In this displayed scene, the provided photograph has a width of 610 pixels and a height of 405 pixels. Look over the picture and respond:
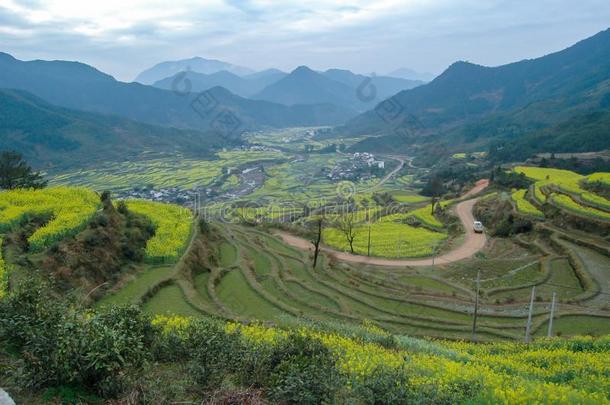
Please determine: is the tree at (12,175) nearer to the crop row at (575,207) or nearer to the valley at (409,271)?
the valley at (409,271)

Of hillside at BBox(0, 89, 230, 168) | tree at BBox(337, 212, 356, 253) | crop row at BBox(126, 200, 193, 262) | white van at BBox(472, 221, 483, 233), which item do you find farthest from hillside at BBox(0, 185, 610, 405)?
hillside at BBox(0, 89, 230, 168)

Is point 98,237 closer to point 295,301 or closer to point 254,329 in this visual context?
point 295,301

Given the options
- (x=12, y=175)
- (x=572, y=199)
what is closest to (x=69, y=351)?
(x=12, y=175)

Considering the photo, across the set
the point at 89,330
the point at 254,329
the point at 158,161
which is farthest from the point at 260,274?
the point at 158,161

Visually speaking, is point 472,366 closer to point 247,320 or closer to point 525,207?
point 247,320

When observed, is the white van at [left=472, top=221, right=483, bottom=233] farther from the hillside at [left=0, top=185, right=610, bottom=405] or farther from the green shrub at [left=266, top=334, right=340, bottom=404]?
the green shrub at [left=266, top=334, right=340, bottom=404]

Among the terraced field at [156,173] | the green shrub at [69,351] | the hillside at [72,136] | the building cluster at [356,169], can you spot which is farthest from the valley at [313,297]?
the hillside at [72,136]
